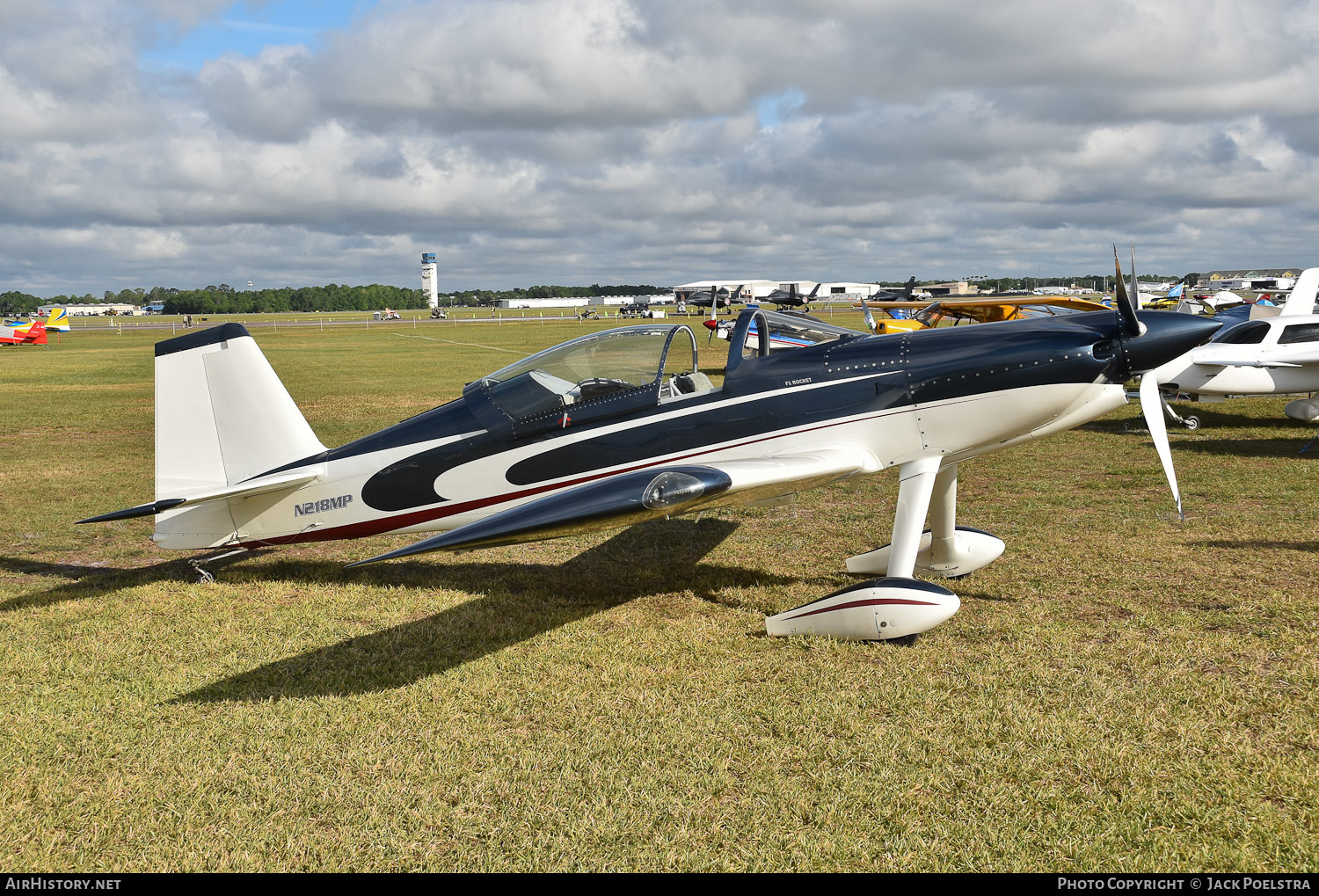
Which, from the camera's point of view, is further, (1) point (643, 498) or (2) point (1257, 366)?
(2) point (1257, 366)

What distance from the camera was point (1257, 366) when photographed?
14.4m

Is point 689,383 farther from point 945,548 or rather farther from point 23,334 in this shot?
point 23,334

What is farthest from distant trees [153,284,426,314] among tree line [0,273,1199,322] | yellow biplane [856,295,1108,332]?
yellow biplane [856,295,1108,332]

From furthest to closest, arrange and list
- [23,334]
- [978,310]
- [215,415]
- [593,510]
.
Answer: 1. [23,334]
2. [978,310]
3. [215,415]
4. [593,510]

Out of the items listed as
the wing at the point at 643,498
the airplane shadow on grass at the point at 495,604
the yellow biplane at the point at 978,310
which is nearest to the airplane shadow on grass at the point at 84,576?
the airplane shadow on grass at the point at 495,604

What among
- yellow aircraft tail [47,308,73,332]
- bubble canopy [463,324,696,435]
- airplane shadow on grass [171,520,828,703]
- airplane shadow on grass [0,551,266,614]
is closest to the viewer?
airplane shadow on grass [171,520,828,703]

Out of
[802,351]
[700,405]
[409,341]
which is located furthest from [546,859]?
[409,341]

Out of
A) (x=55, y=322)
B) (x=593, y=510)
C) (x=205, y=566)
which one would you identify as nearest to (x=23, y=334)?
(x=55, y=322)

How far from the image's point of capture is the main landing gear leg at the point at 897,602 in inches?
216

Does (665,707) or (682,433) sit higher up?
(682,433)

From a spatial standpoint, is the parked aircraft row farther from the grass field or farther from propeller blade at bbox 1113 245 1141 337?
propeller blade at bbox 1113 245 1141 337

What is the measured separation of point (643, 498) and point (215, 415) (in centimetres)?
388

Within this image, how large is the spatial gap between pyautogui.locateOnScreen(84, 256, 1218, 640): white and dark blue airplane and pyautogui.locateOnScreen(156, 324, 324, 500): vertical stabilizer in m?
0.01

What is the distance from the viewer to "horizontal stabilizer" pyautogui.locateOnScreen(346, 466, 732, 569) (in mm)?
4805
